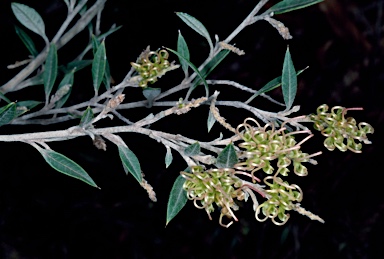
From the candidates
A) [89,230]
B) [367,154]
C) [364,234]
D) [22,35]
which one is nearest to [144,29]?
[22,35]

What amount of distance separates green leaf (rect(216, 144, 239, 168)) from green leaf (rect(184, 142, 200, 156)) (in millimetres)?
45

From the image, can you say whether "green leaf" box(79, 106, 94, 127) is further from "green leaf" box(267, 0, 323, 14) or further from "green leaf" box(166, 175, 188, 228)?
"green leaf" box(267, 0, 323, 14)

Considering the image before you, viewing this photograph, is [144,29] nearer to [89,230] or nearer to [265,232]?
[89,230]

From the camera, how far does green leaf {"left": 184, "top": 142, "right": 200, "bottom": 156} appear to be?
612mm

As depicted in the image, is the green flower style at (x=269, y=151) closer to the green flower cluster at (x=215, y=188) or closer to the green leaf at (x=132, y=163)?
the green flower cluster at (x=215, y=188)

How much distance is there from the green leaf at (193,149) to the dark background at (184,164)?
2.40 feet

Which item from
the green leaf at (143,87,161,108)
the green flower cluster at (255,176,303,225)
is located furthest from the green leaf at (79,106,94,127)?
the green flower cluster at (255,176,303,225)

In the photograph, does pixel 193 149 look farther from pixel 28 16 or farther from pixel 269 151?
pixel 28 16

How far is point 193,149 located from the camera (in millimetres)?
619

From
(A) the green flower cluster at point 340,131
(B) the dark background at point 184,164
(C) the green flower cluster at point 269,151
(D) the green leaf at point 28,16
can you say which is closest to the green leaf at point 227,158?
(C) the green flower cluster at point 269,151

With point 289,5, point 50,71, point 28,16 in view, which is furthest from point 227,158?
point 28,16

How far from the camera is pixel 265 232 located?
1919 mm

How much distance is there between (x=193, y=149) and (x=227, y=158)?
0.06 metres

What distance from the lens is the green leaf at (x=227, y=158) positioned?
566 mm
